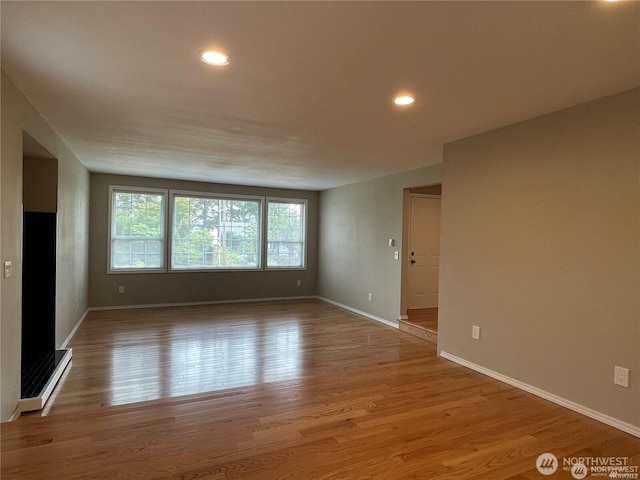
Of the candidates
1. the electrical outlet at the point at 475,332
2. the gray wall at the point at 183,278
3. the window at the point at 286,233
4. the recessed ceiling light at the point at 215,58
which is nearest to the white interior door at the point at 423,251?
the electrical outlet at the point at 475,332

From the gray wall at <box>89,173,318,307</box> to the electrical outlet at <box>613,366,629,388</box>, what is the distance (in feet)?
19.5

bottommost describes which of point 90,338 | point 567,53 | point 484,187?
point 90,338

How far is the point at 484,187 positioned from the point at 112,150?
4.35 meters

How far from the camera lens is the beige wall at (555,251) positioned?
97.6 inches

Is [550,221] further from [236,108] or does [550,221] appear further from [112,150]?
[112,150]

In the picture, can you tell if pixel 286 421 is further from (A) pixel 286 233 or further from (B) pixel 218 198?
(A) pixel 286 233

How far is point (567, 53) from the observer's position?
1.98 m

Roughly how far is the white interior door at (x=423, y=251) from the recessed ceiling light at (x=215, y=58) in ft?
14.1

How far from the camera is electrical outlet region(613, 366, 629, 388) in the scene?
2446 millimetres

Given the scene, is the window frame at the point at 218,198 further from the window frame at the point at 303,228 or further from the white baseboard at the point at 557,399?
the white baseboard at the point at 557,399

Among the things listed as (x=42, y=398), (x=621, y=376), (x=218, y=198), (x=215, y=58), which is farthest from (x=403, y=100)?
(x=218, y=198)

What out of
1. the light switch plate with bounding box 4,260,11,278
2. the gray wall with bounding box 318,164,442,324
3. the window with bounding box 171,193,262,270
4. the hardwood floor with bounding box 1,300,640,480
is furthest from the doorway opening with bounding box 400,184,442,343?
the light switch plate with bounding box 4,260,11,278

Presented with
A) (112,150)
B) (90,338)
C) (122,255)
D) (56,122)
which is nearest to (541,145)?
(56,122)

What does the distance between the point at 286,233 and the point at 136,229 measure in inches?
115
